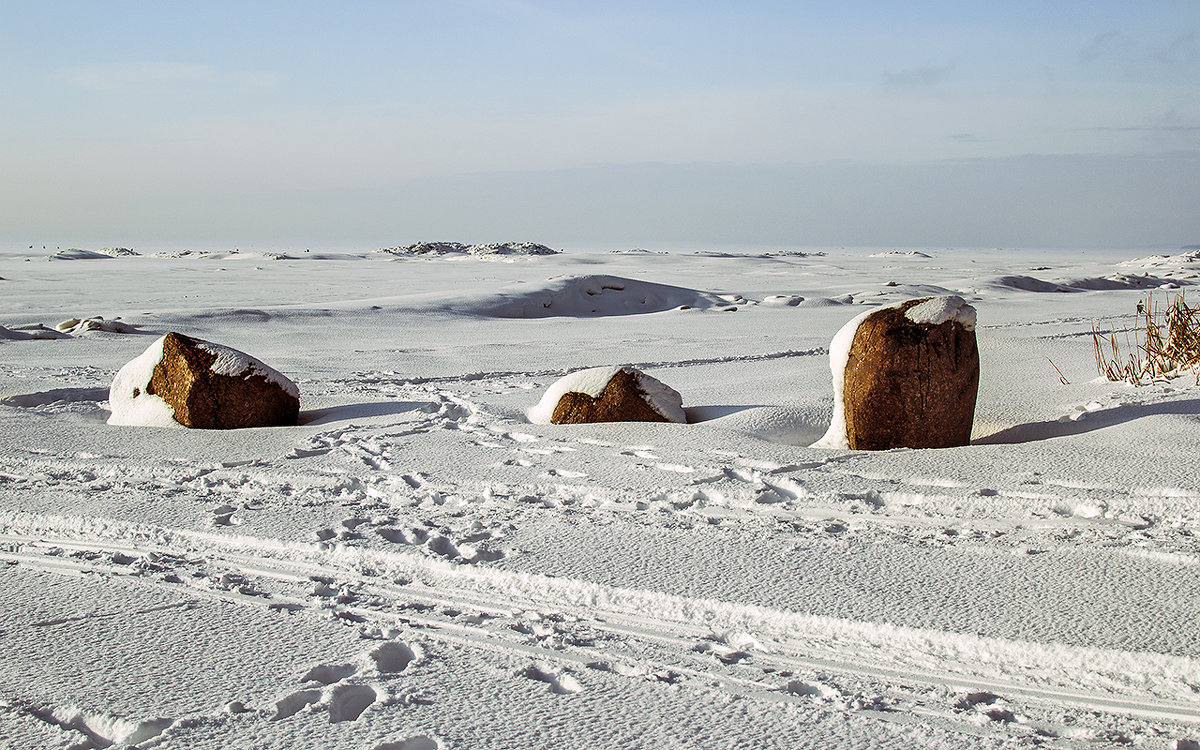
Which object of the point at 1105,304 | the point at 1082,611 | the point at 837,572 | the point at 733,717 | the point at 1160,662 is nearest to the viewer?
the point at 733,717

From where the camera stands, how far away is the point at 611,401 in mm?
5180

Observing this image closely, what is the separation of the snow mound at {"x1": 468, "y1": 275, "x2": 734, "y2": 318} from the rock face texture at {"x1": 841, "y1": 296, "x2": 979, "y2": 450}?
871 cm

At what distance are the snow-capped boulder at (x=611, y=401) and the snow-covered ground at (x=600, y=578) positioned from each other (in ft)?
0.89

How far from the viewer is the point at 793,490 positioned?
366 centimetres

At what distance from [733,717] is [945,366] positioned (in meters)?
2.87

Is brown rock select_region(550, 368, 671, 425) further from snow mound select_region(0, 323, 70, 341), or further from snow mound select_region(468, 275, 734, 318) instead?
snow mound select_region(468, 275, 734, 318)

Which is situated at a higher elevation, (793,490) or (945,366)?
(945,366)

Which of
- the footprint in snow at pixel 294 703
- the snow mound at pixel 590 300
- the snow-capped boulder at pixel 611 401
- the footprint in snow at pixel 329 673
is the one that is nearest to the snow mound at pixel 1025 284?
the snow mound at pixel 590 300

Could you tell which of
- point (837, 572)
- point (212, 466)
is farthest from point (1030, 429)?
point (212, 466)

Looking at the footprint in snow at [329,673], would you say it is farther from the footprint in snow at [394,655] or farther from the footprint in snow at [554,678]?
the footprint in snow at [554,678]

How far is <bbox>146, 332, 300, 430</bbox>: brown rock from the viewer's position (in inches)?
203

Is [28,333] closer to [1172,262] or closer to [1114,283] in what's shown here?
[1114,283]

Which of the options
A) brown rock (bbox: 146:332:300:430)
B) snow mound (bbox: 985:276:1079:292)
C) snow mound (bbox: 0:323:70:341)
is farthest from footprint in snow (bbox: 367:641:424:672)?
snow mound (bbox: 985:276:1079:292)

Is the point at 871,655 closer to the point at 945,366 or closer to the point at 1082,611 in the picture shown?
the point at 1082,611
